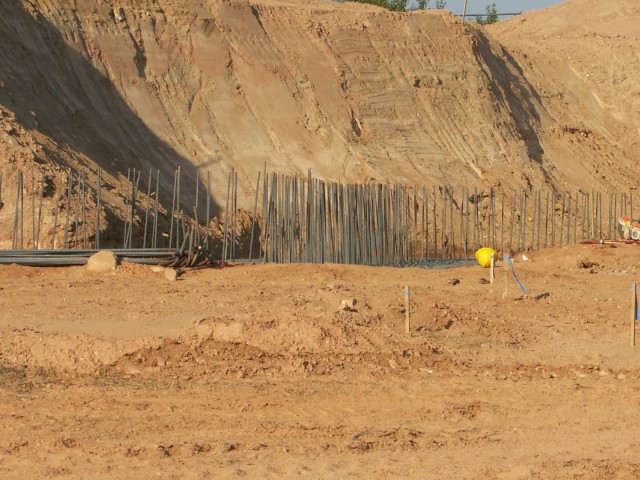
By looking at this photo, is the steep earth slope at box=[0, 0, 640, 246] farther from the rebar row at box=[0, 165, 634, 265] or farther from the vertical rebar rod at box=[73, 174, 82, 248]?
the vertical rebar rod at box=[73, 174, 82, 248]

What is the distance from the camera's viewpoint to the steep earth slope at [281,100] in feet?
74.2

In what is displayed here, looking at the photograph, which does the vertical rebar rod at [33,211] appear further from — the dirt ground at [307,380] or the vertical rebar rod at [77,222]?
the dirt ground at [307,380]

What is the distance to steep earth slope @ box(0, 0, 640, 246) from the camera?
22.6 metres

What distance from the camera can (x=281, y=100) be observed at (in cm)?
2683

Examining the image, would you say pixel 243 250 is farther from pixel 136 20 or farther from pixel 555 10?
pixel 555 10

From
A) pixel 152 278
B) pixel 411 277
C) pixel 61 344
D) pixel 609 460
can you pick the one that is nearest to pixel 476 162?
pixel 411 277

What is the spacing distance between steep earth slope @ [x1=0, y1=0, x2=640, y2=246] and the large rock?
3452 millimetres

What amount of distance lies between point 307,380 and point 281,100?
18505 millimetres

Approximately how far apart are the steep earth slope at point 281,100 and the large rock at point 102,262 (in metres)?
3.45

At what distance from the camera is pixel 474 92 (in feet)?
100

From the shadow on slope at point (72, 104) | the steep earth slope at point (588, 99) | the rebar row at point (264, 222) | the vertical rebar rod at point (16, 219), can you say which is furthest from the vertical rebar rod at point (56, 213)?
the steep earth slope at point (588, 99)

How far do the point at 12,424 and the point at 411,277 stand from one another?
9161mm

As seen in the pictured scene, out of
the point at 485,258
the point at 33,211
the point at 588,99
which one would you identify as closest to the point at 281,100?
the point at 485,258

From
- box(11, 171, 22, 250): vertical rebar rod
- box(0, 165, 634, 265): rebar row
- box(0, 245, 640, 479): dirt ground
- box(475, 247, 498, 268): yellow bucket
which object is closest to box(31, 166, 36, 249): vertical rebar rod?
box(0, 165, 634, 265): rebar row
